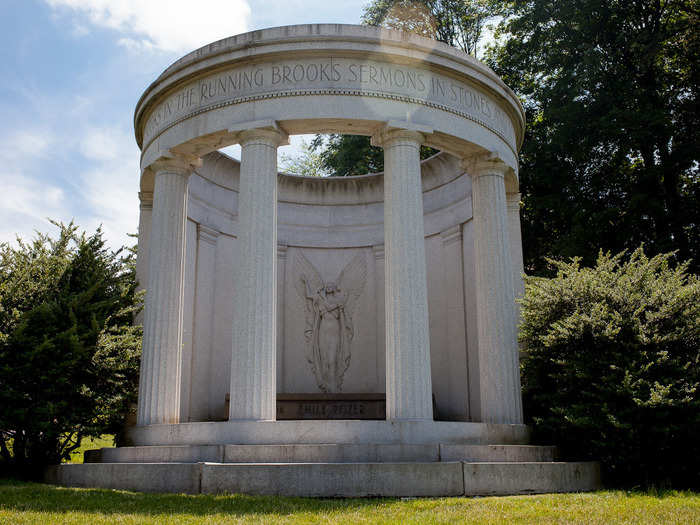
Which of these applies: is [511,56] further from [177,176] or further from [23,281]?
[23,281]

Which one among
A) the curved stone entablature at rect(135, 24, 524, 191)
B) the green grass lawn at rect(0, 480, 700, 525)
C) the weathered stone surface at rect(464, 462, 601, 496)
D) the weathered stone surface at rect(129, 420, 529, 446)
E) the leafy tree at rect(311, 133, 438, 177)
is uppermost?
the leafy tree at rect(311, 133, 438, 177)

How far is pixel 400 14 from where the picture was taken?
129ft

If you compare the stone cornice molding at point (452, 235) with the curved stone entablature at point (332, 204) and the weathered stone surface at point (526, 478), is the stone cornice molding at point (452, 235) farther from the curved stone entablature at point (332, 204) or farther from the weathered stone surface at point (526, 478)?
the weathered stone surface at point (526, 478)

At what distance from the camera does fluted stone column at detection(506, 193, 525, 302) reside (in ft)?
75.4

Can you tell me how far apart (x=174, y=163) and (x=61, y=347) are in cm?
635

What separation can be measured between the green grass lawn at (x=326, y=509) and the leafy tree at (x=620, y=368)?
219cm

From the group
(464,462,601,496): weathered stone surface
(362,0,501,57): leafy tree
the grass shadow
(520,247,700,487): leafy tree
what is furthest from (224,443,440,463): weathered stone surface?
(362,0,501,57): leafy tree

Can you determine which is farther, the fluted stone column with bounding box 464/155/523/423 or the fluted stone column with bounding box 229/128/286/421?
the fluted stone column with bounding box 464/155/523/423

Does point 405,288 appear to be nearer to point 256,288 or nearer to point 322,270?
point 256,288

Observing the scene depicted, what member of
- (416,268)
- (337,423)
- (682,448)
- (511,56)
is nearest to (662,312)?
(682,448)

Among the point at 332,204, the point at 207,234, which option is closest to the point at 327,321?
the point at 332,204

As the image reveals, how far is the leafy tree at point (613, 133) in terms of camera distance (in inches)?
1142

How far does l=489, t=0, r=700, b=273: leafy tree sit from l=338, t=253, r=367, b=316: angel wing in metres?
8.49

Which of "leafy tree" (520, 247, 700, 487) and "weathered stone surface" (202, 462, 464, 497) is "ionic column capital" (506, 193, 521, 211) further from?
"weathered stone surface" (202, 462, 464, 497)
